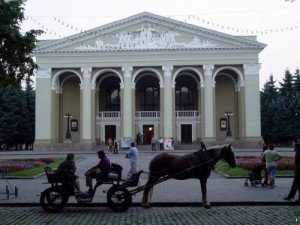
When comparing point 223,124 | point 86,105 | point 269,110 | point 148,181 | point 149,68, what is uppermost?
point 149,68

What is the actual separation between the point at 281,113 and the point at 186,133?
15.3 m

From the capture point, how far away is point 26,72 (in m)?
17.4

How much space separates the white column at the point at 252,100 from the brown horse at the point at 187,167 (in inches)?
1732

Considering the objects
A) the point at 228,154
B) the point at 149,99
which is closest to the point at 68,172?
the point at 228,154

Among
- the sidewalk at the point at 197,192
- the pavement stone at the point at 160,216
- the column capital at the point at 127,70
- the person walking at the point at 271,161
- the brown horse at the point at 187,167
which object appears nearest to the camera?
the pavement stone at the point at 160,216

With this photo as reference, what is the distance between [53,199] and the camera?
41.3 ft

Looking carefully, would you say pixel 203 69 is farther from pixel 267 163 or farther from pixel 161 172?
pixel 161 172

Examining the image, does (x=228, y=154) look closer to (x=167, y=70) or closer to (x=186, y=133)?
(x=167, y=70)

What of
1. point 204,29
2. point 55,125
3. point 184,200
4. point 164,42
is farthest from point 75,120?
point 184,200

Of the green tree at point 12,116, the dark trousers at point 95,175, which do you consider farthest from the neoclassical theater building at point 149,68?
the dark trousers at point 95,175

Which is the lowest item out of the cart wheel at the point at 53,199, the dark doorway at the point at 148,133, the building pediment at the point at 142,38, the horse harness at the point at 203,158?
the cart wheel at the point at 53,199

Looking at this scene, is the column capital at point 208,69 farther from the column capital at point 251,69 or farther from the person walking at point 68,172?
the person walking at point 68,172

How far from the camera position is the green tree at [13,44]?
15617 mm

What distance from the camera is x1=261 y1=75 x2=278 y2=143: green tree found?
69.8 meters
